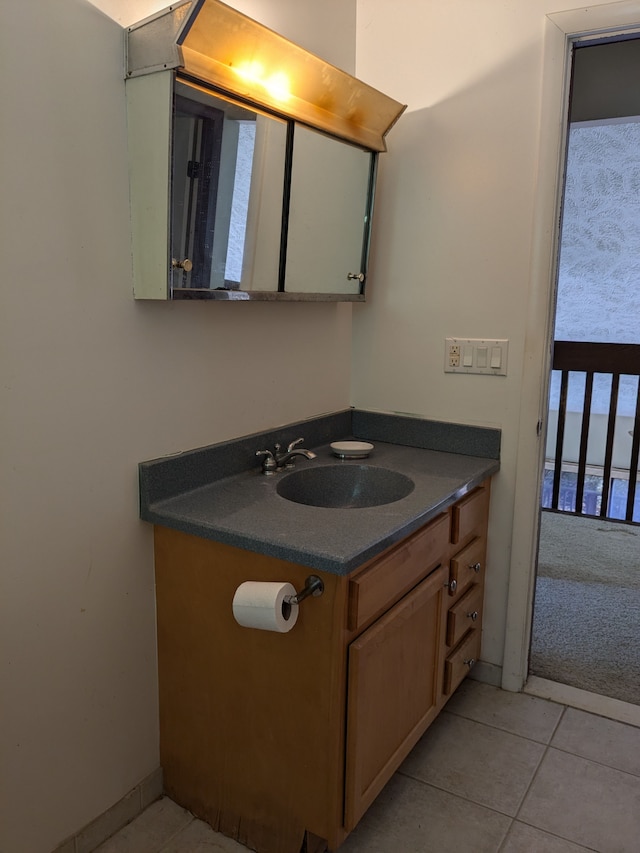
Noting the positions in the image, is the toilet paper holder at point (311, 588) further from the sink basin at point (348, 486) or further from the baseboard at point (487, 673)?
the baseboard at point (487, 673)

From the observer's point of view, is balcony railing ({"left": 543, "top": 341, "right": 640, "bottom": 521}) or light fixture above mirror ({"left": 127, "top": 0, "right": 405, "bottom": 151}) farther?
balcony railing ({"left": 543, "top": 341, "right": 640, "bottom": 521})

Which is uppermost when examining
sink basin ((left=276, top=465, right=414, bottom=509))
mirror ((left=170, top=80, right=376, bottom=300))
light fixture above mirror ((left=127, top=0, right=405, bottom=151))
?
light fixture above mirror ((left=127, top=0, right=405, bottom=151))

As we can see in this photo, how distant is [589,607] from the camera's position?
281 centimetres

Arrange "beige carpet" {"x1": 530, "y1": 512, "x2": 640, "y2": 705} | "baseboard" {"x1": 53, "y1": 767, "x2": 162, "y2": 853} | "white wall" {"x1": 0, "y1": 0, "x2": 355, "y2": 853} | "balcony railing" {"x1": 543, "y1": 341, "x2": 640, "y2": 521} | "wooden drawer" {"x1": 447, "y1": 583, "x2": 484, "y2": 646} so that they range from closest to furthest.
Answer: "white wall" {"x1": 0, "y1": 0, "x2": 355, "y2": 853} < "baseboard" {"x1": 53, "y1": 767, "x2": 162, "y2": 853} < "wooden drawer" {"x1": 447, "y1": 583, "x2": 484, "y2": 646} < "beige carpet" {"x1": 530, "y1": 512, "x2": 640, "y2": 705} < "balcony railing" {"x1": 543, "y1": 341, "x2": 640, "y2": 521}

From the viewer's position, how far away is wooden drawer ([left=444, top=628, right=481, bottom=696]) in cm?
194

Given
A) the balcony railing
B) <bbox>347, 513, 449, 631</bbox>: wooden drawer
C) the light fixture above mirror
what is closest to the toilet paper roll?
<bbox>347, 513, 449, 631</bbox>: wooden drawer

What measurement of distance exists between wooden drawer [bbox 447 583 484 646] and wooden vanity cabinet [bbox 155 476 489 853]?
0.14 meters

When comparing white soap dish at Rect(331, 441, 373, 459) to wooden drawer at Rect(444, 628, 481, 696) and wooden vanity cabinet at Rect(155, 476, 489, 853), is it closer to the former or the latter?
wooden vanity cabinet at Rect(155, 476, 489, 853)

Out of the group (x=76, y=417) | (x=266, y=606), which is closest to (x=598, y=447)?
(x=266, y=606)

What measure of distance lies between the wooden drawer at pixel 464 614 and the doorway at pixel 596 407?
0.39 m

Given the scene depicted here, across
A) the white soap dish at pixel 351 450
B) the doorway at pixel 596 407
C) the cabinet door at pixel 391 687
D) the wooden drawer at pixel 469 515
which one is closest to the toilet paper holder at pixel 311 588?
the cabinet door at pixel 391 687

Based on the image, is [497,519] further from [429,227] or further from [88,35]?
[88,35]

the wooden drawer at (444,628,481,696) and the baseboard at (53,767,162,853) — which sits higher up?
the wooden drawer at (444,628,481,696)

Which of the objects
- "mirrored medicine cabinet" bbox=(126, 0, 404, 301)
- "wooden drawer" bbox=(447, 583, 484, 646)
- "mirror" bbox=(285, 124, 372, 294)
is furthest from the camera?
"wooden drawer" bbox=(447, 583, 484, 646)
